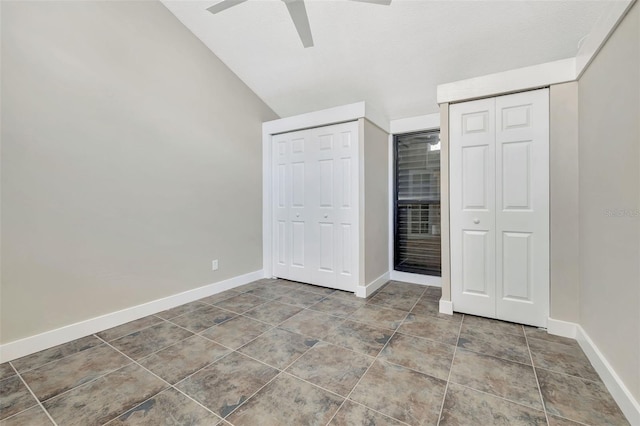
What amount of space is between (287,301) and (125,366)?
1569 mm

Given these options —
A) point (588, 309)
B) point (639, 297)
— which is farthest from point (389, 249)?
point (639, 297)

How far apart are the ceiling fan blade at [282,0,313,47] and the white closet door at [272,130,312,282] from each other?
1443 millimetres

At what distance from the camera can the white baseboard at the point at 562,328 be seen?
2.15 metres

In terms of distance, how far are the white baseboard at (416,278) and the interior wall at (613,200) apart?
1.59 meters

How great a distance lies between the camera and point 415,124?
365 centimetres

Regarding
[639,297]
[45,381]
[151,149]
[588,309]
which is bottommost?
[45,381]

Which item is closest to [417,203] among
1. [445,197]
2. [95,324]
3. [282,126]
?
[445,197]

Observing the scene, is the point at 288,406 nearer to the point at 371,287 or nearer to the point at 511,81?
the point at 371,287

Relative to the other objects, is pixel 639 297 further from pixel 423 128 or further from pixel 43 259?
pixel 43 259

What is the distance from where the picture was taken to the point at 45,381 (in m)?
1.68

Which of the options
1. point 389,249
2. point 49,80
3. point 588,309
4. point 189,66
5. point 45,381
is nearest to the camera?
point 45,381

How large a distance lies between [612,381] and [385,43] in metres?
3.12

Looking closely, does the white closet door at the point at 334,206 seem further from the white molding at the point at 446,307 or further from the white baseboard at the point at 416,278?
the white molding at the point at 446,307

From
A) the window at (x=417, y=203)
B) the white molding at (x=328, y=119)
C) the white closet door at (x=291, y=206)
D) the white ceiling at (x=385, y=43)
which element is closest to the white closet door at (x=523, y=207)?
the white ceiling at (x=385, y=43)
